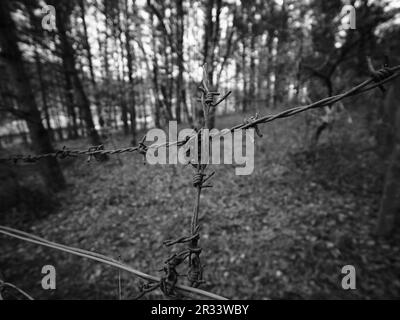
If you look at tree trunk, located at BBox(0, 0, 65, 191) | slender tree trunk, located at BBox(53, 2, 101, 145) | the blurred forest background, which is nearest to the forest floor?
the blurred forest background

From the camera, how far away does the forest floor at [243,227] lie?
3.48 metres

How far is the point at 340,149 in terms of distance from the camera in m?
6.34

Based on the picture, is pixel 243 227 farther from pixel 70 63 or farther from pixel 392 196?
pixel 70 63

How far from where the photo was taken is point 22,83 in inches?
235

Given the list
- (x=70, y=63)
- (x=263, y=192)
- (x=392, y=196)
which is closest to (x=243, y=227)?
(x=263, y=192)

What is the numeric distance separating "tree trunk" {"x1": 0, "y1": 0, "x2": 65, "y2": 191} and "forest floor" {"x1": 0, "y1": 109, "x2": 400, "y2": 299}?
152 centimetres

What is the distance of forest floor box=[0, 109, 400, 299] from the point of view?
3.48 m

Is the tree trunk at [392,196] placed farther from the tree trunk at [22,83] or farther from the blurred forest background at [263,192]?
the tree trunk at [22,83]

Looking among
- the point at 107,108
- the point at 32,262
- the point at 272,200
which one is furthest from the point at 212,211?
the point at 107,108

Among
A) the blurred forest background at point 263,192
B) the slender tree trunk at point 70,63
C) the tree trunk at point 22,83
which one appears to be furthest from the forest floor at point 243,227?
the slender tree trunk at point 70,63

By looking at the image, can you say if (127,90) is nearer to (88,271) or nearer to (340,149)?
(88,271)

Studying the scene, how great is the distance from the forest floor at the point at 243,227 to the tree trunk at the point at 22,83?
152cm

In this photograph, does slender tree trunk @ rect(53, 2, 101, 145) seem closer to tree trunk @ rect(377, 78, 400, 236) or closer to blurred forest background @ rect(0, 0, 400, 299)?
blurred forest background @ rect(0, 0, 400, 299)
